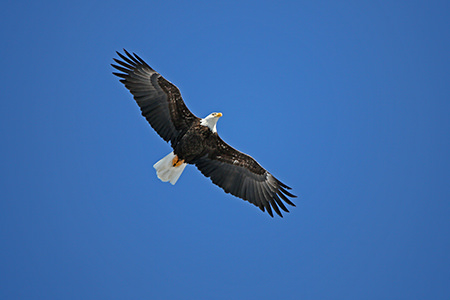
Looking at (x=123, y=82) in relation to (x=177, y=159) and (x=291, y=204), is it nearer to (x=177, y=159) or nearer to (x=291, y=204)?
(x=177, y=159)

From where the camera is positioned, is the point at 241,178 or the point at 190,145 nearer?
the point at 190,145

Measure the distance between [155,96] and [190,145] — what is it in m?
1.56

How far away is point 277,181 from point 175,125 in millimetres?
3219

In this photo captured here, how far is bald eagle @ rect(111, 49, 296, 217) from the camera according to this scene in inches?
446

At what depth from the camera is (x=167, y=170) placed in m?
12.0

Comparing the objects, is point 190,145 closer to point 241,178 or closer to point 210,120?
point 210,120

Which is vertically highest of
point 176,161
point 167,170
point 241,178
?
point 241,178

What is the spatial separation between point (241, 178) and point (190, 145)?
180 cm

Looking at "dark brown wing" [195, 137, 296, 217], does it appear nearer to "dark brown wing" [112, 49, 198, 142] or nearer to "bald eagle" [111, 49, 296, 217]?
"bald eagle" [111, 49, 296, 217]

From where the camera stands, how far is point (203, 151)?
11.8 metres

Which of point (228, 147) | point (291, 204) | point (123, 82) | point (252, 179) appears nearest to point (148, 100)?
point (123, 82)

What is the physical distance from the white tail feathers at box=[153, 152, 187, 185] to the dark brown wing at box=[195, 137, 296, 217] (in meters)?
0.54

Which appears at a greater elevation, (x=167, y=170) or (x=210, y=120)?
(x=210, y=120)

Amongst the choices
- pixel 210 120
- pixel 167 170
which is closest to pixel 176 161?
pixel 167 170
